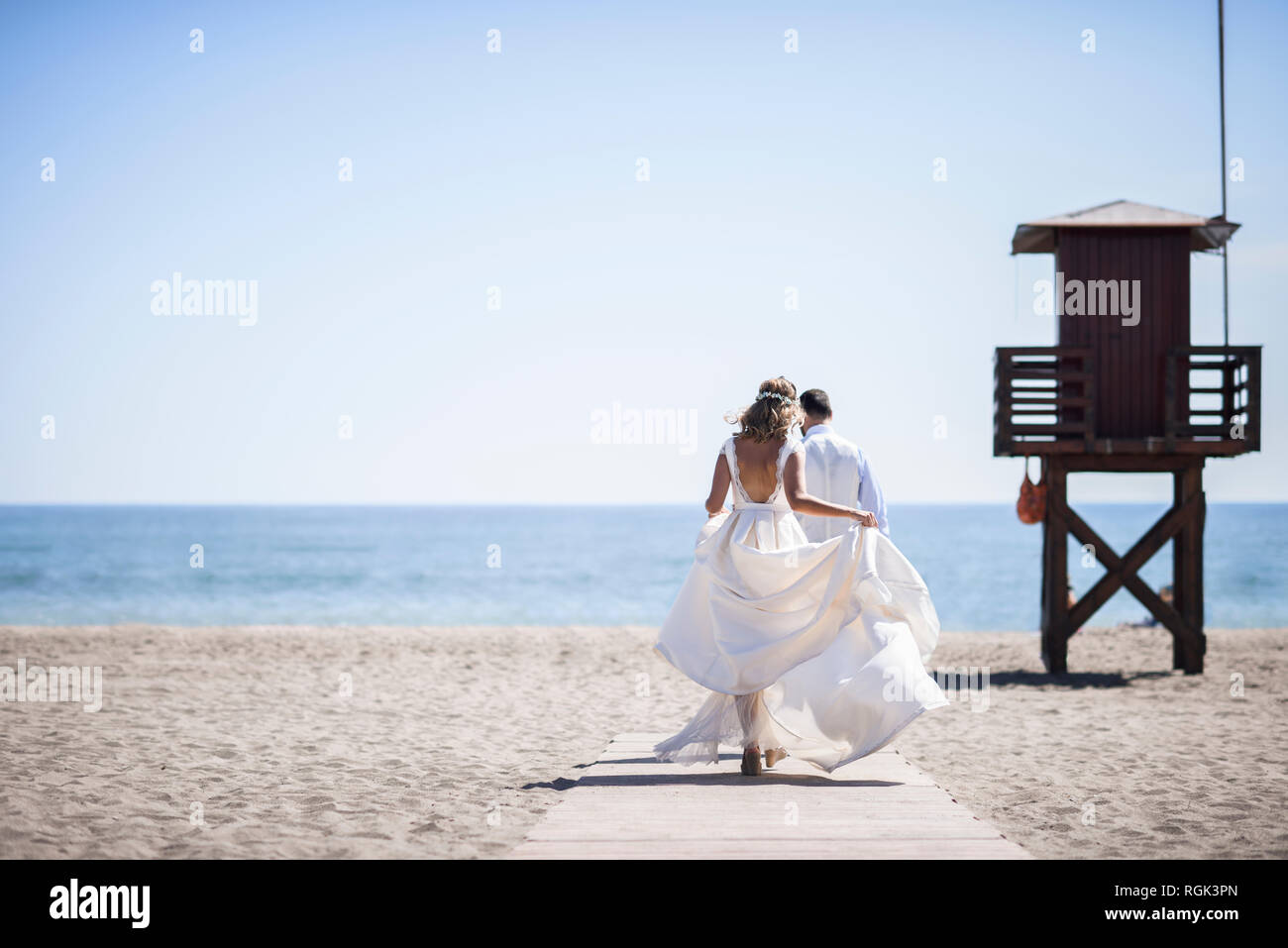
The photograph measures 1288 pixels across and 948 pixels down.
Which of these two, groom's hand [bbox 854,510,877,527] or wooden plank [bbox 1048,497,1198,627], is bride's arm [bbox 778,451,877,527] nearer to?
groom's hand [bbox 854,510,877,527]

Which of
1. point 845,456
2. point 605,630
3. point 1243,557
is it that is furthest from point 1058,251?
point 1243,557

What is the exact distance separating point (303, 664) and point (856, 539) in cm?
1142

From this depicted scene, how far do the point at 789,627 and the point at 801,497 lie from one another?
31.2 inches

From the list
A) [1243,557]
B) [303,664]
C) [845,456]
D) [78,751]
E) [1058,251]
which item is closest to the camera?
[845,456]

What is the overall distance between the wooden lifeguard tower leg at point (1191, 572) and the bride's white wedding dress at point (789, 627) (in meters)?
9.72

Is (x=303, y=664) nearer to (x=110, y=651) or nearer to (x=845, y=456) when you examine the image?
(x=110, y=651)

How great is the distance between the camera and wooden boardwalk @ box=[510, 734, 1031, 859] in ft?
16.5

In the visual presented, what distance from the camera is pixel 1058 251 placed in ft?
48.0

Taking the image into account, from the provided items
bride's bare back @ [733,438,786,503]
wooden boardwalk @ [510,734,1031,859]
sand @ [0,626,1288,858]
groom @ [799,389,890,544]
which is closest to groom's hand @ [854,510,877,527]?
bride's bare back @ [733,438,786,503]

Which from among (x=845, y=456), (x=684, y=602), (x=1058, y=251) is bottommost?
(x=684, y=602)

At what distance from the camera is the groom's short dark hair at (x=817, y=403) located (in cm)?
803

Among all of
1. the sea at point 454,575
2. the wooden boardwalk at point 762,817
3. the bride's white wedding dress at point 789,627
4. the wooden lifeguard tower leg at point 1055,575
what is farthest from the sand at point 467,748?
the sea at point 454,575

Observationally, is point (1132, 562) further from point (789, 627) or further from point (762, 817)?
point (762, 817)

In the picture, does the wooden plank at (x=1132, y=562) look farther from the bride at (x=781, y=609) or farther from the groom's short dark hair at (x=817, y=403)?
the bride at (x=781, y=609)
